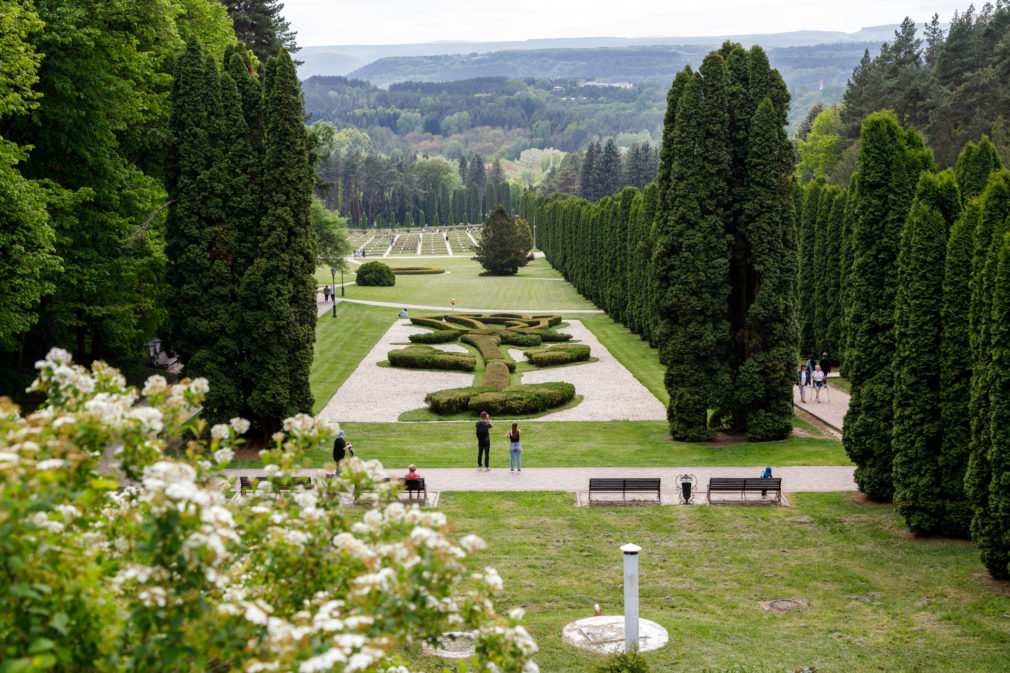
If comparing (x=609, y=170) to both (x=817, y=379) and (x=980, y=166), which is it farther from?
(x=980, y=166)

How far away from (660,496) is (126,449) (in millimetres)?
15697

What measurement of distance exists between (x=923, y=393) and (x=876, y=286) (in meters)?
3.46

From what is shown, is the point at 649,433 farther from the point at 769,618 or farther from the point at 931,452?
the point at 769,618

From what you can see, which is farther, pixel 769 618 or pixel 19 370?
pixel 19 370

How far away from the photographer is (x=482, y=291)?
69.0 metres

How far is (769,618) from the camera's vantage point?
13.0 meters

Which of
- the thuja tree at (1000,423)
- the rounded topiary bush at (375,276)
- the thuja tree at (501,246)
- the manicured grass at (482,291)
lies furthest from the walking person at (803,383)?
the thuja tree at (501,246)

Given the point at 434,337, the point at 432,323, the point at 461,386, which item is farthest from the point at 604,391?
the point at 432,323

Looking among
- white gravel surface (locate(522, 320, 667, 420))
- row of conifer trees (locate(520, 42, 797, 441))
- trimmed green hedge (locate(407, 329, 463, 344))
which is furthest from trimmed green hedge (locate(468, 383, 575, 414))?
trimmed green hedge (locate(407, 329, 463, 344))

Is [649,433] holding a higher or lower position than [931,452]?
lower

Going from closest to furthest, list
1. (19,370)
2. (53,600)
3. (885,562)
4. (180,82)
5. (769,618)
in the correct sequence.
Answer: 1. (53,600)
2. (769,618)
3. (885,562)
4. (180,82)
5. (19,370)

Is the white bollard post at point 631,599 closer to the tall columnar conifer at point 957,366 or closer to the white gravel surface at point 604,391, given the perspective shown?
the tall columnar conifer at point 957,366

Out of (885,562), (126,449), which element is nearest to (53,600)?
(126,449)

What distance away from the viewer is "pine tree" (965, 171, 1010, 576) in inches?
544
